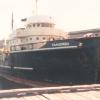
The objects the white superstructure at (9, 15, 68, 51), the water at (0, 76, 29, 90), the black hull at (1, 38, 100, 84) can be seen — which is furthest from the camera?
the water at (0, 76, 29, 90)

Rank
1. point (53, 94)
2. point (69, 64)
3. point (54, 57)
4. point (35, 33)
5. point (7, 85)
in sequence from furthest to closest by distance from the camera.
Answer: point (7, 85) → point (35, 33) → point (54, 57) → point (69, 64) → point (53, 94)

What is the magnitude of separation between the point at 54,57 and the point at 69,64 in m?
1.27

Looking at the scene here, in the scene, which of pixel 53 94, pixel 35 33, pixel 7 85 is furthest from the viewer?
pixel 7 85

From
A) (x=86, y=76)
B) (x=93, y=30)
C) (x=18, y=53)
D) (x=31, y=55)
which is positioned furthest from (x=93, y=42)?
(x=93, y=30)

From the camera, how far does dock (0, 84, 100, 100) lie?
698 cm

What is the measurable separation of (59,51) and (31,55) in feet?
9.08

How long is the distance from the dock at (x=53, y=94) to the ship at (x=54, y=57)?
9.10 metres

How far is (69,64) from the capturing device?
17.5 meters

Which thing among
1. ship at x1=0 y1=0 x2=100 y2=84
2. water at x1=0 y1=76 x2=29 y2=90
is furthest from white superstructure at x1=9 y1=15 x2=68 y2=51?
water at x1=0 y1=76 x2=29 y2=90

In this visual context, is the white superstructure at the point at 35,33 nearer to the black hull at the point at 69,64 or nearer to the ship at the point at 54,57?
the ship at the point at 54,57

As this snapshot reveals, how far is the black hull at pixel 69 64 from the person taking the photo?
55.5ft

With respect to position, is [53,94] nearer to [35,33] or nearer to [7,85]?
[35,33]

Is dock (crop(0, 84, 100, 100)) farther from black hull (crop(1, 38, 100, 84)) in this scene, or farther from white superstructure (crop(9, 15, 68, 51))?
white superstructure (crop(9, 15, 68, 51))

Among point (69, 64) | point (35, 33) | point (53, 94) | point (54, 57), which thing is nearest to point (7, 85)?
point (35, 33)
